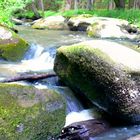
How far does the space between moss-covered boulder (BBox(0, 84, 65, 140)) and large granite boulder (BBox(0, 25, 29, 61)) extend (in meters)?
5.28

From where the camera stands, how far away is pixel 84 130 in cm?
552

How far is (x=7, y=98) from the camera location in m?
4.97

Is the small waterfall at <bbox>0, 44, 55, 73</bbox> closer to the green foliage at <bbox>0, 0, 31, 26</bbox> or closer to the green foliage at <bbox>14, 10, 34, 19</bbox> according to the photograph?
the green foliage at <bbox>0, 0, 31, 26</bbox>

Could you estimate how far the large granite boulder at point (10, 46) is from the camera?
34.0ft

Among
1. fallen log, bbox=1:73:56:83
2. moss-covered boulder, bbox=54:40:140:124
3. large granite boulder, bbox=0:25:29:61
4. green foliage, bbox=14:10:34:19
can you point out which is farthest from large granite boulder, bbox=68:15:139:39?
green foliage, bbox=14:10:34:19

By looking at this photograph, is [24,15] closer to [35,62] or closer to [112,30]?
[112,30]

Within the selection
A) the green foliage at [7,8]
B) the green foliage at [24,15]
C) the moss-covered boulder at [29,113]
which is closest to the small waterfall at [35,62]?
the green foliage at [7,8]

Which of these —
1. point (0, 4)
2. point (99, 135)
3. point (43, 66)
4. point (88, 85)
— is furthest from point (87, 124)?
point (0, 4)

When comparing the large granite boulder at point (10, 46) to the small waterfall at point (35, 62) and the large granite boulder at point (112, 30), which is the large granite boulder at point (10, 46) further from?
the large granite boulder at point (112, 30)

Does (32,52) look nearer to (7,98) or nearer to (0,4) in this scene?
(0,4)

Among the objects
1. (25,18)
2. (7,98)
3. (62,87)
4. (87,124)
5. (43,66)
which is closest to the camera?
(7,98)

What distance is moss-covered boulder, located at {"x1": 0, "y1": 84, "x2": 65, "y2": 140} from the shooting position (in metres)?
4.72

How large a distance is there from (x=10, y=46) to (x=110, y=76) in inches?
196

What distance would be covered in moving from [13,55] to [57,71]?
333 centimetres
